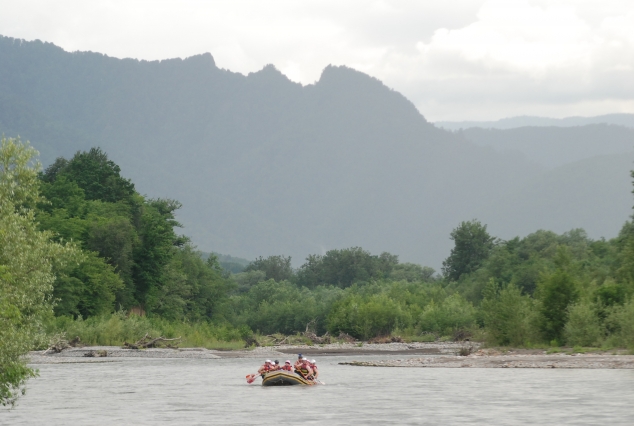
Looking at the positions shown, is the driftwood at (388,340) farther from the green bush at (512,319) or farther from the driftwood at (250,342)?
the green bush at (512,319)

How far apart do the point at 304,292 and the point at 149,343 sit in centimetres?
6265

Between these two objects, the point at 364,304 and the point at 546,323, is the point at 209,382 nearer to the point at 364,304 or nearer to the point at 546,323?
the point at 546,323

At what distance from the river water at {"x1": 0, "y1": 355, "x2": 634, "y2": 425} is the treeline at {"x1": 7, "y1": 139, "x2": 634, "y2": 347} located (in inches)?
556

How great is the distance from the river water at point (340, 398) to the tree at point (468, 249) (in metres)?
76.2

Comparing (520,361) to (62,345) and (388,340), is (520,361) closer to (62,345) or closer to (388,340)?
(62,345)

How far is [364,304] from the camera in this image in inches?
4023

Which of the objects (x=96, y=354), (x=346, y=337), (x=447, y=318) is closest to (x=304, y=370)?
(x=96, y=354)

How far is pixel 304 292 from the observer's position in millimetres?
140125

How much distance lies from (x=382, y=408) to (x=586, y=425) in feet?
30.2

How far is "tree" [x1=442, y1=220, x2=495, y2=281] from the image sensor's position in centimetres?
13225

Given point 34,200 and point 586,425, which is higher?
point 34,200

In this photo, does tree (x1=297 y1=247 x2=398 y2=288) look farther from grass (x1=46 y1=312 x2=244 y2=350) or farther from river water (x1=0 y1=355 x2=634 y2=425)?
river water (x1=0 y1=355 x2=634 y2=425)

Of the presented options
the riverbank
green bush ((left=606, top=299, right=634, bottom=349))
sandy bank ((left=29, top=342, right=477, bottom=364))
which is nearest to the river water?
the riverbank

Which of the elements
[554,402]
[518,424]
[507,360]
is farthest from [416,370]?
[518,424]
